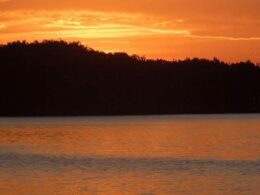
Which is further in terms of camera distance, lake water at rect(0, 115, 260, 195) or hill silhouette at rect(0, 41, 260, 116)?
hill silhouette at rect(0, 41, 260, 116)

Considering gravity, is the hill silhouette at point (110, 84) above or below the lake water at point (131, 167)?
above

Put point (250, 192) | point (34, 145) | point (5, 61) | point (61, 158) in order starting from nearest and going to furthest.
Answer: point (250, 192)
point (61, 158)
point (34, 145)
point (5, 61)

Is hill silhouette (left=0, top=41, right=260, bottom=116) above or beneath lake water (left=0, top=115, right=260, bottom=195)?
above

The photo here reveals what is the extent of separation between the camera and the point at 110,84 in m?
115

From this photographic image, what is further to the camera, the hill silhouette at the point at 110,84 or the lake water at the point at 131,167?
the hill silhouette at the point at 110,84

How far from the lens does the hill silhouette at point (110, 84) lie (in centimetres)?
10500

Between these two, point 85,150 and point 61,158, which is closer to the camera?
point 61,158

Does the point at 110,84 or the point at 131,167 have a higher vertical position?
the point at 110,84

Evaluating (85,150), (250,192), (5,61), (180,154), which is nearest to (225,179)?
(250,192)

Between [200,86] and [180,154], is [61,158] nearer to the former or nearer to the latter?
[180,154]

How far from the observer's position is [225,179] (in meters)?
26.5

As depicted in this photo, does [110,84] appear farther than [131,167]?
Yes

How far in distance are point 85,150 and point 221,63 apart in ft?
257

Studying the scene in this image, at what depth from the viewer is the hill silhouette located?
4134 inches
